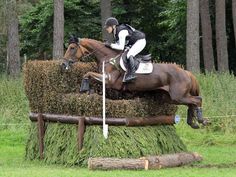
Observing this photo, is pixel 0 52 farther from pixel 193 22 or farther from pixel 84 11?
pixel 193 22

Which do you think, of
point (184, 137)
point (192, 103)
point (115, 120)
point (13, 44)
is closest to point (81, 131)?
point (115, 120)

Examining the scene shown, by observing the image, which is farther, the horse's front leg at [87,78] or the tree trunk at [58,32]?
the tree trunk at [58,32]

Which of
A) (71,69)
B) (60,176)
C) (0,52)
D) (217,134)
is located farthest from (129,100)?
(0,52)

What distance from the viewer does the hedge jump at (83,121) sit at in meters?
14.8

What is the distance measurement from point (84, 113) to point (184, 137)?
6.10 m

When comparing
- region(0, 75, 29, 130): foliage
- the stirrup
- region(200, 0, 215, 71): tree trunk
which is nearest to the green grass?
the stirrup

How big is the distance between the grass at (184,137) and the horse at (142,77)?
1567 millimetres

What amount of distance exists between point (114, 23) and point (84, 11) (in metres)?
21.3

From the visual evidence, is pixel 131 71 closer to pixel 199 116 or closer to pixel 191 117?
pixel 199 116

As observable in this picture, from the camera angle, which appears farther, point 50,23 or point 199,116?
point 50,23

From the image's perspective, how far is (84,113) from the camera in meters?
15.1

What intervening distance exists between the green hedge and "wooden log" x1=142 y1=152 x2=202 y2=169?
0.81ft

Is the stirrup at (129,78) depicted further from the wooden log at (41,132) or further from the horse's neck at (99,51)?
the wooden log at (41,132)

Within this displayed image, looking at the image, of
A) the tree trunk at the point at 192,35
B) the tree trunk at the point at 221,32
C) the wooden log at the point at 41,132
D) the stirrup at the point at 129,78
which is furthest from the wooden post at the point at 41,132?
the tree trunk at the point at 221,32
